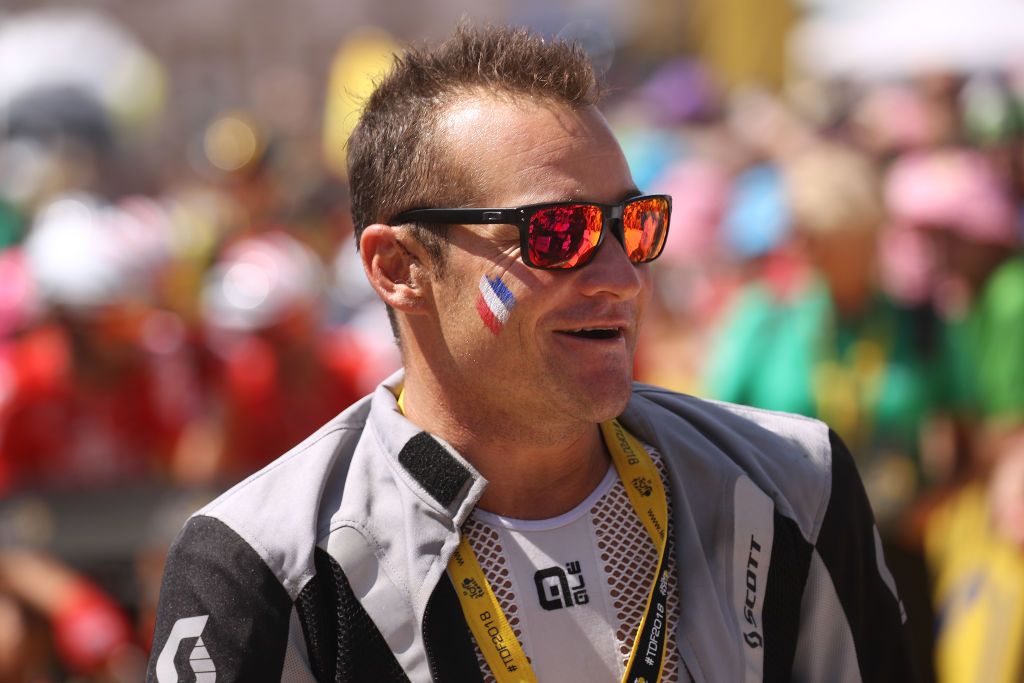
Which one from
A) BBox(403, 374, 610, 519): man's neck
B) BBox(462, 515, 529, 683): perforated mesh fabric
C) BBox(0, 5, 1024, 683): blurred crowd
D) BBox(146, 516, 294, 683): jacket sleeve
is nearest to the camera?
BBox(146, 516, 294, 683): jacket sleeve

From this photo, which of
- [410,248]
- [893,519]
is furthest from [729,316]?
[410,248]

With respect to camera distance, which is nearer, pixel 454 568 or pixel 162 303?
pixel 454 568

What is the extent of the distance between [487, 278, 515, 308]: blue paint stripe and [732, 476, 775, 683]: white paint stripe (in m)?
0.47

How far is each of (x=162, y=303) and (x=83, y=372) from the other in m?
0.88

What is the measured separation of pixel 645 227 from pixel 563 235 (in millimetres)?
180

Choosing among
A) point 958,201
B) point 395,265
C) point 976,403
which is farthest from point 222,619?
point 958,201

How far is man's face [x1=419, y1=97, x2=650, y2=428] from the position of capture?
216cm

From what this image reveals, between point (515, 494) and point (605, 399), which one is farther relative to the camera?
point (515, 494)

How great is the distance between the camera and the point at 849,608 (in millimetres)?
2205

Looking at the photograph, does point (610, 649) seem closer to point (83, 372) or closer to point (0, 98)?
point (83, 372)

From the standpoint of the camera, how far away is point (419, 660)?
203cm

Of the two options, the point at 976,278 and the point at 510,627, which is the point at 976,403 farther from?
the point at 510,627

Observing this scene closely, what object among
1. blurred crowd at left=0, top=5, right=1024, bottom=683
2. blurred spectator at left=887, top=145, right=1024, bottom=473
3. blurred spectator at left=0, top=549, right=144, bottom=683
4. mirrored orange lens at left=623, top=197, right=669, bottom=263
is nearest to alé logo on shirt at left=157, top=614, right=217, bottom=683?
mirrored orange lens at left=623, top=197, right=669, bottom=263

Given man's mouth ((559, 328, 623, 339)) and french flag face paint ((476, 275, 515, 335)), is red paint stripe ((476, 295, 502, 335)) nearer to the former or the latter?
french flag face paint ((476, 275, 515, 335))
